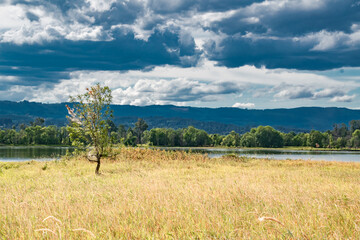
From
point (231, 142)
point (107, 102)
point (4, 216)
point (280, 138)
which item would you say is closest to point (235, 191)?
point (4, 216)

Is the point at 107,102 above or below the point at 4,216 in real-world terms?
above

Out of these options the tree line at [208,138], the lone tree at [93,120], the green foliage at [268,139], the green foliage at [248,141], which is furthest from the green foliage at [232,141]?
the lone tree at [93,120]

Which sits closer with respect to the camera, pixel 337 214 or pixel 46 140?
pixel 337 214

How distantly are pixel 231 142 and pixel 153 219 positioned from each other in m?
164

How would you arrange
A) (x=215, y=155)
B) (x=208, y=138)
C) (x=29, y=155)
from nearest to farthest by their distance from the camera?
(x=29, y=155) → (x=215, y=155) → (x=208, y=138)

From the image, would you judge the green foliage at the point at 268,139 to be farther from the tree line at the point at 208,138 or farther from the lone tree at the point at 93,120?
the lone tree at the point at 93,120

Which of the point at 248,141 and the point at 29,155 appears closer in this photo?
the point at 29,155

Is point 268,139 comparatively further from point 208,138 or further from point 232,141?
point 208,138

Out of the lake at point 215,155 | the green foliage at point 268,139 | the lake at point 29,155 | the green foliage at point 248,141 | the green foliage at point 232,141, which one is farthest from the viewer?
the green foliage at point 268,139

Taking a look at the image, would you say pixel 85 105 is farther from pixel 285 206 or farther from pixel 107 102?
pixel 285 206

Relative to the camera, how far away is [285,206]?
6.55 m

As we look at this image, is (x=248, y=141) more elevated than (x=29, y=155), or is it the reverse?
(x=29, y=155)

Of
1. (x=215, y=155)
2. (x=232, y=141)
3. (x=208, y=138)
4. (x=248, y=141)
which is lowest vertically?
(x=232, y=141)

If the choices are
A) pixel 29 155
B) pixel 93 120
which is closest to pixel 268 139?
pixel 29 155
